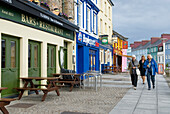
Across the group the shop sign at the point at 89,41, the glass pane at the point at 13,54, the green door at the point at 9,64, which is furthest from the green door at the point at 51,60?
the shop sign at the point at 89,41

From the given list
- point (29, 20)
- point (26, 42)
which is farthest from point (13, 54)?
point (29, 20)

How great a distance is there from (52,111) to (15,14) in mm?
4322

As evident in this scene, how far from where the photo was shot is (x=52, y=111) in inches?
235

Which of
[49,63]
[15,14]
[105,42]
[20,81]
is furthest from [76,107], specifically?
[105,42]

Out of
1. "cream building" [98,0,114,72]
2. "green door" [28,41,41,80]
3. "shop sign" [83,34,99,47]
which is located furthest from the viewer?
"cream building" [98,0,114,72]

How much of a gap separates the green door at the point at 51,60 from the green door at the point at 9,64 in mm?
2726

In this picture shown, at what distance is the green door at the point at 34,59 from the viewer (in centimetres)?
955

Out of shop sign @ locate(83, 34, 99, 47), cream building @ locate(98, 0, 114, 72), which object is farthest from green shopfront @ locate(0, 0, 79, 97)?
cream building @ locate(98, 0, 114, 72)

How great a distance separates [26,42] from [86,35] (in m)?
9.39

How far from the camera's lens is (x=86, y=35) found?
17969mm

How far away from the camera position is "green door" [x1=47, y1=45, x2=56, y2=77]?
1128 centimetres

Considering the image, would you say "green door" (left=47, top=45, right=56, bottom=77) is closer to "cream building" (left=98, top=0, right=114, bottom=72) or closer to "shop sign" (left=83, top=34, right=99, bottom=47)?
"shop sign" (left=83, top=34, right=99, bottom=47)

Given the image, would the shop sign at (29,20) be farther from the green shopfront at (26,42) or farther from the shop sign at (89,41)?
the shop sign at (89,41)

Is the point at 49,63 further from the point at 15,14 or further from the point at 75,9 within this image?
the point at 75,9
